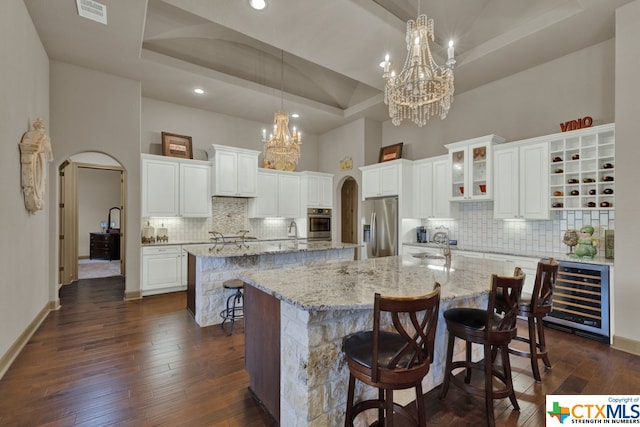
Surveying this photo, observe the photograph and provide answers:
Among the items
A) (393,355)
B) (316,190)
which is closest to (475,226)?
(316,190)

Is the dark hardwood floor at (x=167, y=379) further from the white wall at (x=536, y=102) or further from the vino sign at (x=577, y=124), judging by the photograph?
the white wall at (x=536, y=102)

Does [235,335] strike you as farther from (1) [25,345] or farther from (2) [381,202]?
(2) [381,202]

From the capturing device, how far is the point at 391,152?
20.9ft

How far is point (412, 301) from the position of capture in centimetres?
134

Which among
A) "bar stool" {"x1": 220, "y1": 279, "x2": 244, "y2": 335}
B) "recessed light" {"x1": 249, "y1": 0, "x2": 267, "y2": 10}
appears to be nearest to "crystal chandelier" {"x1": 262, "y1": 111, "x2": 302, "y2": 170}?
"recessed light" {"x1": 249, "y1": 0, "x2": 267, "y2": 10}

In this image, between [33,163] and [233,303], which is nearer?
[33,163]

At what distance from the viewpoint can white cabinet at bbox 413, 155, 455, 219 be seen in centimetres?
514

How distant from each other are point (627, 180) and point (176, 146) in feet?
22.0

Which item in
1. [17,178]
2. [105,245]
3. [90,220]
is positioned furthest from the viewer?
[90,220]

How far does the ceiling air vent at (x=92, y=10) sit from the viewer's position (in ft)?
10.2

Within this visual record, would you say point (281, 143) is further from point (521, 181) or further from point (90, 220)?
point (90, 220)

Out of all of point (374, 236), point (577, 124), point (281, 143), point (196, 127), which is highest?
point (196, 127)

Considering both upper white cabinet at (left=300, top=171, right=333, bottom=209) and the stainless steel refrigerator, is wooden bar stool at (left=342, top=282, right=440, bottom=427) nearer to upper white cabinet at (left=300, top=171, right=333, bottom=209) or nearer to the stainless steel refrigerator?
the stainless steel refrigerator

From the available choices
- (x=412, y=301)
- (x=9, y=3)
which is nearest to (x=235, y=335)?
(x=412, y=301)
